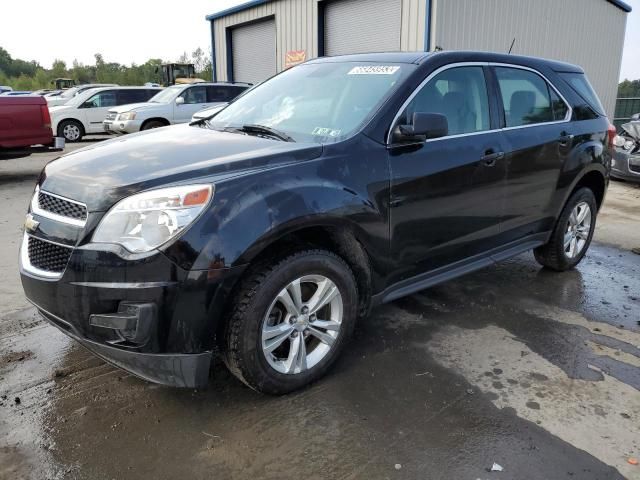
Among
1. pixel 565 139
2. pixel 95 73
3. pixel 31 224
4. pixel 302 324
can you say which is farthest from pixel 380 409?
pixel 95 73

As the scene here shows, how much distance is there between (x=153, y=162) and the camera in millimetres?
2713

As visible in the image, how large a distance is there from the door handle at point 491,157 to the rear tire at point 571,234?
1.29m

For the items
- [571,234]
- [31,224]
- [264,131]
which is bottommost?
[571,234]

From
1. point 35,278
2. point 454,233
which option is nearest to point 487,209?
point 454,233

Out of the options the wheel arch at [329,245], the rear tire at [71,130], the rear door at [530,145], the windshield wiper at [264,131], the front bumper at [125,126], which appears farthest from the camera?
the rear tire at [71,130]

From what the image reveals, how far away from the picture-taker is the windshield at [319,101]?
10.4ft

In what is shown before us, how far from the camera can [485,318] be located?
3949mm

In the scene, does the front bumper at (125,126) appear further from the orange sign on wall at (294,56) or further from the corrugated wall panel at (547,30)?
the corrugated wall panel at (547,30)

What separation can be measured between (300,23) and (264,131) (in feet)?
45.9

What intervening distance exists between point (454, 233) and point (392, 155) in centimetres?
80

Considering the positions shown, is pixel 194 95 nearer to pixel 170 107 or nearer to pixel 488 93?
pixel 170 107

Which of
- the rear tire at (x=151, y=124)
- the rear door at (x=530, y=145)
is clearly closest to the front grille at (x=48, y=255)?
the rear door at (x=530, y=145)

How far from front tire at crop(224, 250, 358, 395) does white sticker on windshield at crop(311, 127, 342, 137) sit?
28.7 inches

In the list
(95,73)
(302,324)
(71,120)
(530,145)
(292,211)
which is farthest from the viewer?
(95,73)
